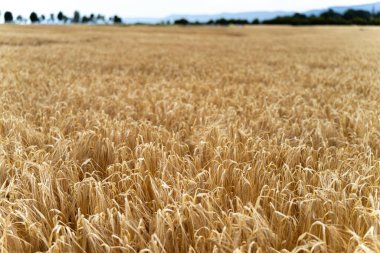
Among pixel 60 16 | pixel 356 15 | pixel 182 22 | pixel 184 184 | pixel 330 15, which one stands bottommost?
pixel 184 184

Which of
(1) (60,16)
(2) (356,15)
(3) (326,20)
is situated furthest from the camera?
(1) (60,16)

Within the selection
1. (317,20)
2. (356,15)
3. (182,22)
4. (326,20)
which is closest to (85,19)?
(182,22)

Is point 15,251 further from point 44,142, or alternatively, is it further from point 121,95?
point 121,95

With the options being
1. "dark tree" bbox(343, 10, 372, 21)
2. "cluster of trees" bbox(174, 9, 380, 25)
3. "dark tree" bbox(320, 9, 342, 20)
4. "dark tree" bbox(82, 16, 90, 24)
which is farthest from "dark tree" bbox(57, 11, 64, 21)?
"dark tree" bbox(343, 10, 372, 21)

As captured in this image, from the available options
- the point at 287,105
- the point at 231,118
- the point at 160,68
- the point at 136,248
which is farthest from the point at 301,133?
the point at 160,68

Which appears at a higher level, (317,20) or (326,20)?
(317,20)

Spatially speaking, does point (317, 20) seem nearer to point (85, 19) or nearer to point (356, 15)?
point (356, 15)

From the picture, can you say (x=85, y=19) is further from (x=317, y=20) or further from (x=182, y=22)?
(x=317, y=20)

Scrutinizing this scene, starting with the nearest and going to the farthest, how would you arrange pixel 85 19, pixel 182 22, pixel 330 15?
pixel 182 22
pixel 330 15
pixel 85 19

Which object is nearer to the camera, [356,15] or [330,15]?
[330,15]

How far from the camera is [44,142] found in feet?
13.3

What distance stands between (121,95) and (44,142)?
3.08 meters

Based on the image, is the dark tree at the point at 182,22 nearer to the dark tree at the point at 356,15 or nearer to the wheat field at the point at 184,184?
the dark tree at the point at 356,15

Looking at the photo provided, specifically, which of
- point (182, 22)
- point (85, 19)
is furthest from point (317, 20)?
point (85, 19)
